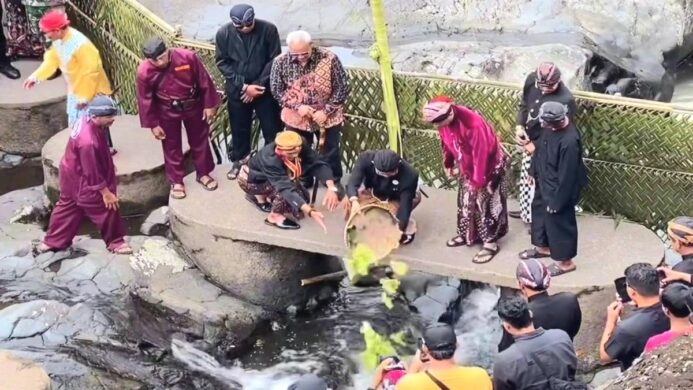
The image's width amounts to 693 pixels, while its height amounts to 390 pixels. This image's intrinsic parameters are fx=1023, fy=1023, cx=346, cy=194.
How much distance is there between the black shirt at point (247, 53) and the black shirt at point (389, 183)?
1394mm

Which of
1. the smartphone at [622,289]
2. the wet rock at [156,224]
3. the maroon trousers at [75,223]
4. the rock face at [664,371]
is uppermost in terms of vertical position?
the rock face at [664,371]

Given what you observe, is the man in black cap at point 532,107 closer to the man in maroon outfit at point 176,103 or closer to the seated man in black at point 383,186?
the seated man in black at point 383,186

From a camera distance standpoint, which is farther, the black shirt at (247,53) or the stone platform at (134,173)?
the stone platform at (134,173)

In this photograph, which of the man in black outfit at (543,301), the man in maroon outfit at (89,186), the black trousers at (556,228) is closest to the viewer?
the man in black outfit at (543,301)

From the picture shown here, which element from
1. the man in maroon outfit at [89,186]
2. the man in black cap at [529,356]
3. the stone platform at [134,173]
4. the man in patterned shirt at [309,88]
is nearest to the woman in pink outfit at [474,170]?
the man in patterned shirt at [309,88]

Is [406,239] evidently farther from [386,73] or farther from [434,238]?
[386,73]

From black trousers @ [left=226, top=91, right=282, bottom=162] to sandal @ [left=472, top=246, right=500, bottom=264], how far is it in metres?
2.15

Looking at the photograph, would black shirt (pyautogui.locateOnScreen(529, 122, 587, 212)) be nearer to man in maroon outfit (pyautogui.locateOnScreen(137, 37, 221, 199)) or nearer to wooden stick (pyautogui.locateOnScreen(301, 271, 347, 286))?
wooden stick (pyautogui.locateOnScreen(301, 271, 347, 286))

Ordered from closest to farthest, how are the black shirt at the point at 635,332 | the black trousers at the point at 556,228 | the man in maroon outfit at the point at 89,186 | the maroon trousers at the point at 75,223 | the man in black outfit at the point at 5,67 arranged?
the black shirt at the point at 635,332, the black trousers at the point at 556,228, the man in maroon outfit at the point at 89,186, the maroon trousers at the point at 75,223, the man in black outfit at the point at 5,67

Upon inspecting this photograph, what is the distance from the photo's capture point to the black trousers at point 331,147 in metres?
8.22

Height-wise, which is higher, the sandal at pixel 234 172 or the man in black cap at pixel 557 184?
the man in black cap at pixel 557 184

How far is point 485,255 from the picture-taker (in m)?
7.42

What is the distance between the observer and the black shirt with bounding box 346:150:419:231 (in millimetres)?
7363

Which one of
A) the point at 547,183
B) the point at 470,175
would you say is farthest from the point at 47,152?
the point at 547,183
